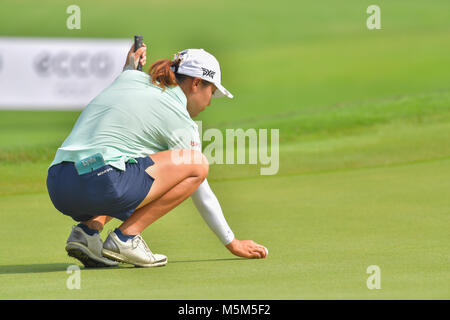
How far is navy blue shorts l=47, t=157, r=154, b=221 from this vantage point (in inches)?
173

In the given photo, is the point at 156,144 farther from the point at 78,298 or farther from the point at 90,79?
the point at 90,79

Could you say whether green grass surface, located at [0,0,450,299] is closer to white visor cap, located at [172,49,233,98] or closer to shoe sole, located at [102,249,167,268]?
shoe sole, located at [102,249,167,268]

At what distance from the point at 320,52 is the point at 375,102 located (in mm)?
7016

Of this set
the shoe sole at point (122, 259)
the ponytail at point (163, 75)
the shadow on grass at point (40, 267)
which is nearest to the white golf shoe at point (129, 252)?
the shoe sole at point (122, 259)

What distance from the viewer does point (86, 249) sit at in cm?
465

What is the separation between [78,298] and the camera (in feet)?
12.2

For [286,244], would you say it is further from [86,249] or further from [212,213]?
[86,249]

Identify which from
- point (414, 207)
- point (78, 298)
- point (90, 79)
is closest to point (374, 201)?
point (414, 207)

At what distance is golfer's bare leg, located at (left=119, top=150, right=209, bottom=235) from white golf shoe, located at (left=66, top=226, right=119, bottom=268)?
20 cm

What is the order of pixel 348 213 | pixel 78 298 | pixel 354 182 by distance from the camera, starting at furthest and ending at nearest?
1. pixel 354 182
2. pixel 348 213
3. pixel 78 298

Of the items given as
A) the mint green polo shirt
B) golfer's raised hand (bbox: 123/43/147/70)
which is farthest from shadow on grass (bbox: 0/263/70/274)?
golfer's raised hand (bbox: 123/43/147/70)

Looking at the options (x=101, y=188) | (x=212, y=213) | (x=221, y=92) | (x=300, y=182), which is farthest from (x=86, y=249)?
(x=300, y=182)

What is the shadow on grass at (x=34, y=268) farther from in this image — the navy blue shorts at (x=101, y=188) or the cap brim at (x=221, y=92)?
the cap brim at (x=221, y=92)

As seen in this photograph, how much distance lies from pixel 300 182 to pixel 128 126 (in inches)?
133
